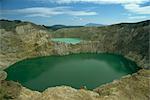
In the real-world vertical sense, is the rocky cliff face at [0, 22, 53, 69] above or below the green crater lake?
above

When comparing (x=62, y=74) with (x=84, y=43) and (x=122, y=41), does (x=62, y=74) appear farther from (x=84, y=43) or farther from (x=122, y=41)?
(x=84, y=43)

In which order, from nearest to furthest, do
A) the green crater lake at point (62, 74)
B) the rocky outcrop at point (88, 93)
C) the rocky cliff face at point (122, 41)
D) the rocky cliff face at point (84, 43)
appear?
the rocky outcrop at point (88, 93), the green crater lake at point (62, 74), the rocky cliff face at point (122, 41), the rocky cliff face at point (84, 43)

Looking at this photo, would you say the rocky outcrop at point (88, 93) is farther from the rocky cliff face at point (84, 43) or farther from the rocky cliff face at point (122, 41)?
the rocky cliff face at point (122, 41)

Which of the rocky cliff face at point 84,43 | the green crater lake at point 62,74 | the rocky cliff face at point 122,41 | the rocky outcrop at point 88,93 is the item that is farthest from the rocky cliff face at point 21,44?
the rocky outcrop at point 88,93

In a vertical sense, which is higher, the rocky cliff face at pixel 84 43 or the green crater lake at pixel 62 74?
the rocky cliff face at pixel 84 43

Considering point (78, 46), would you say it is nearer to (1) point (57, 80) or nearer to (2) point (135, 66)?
(2) point (135, 66)

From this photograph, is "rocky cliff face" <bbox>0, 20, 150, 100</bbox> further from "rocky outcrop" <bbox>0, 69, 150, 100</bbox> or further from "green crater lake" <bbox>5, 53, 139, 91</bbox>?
"rocky outcrop" <bbox>0, 69, 150, 100</bbox>

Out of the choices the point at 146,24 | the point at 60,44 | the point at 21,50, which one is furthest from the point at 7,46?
the point at 146,24

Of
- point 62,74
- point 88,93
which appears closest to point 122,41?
point 62,74

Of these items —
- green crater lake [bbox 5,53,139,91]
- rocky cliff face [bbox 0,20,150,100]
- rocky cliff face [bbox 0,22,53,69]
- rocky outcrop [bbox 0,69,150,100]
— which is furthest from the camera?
rocky cliff face [bbox 0,22,53,69]

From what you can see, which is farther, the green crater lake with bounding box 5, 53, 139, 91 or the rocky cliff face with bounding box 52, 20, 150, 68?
the rocky cliff face with bounding box 52, 20, 150, 68

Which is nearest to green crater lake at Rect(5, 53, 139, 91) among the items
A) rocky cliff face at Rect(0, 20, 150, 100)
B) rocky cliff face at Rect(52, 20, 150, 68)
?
rocky cliff face at Rect(0, 20, 150, 100)
